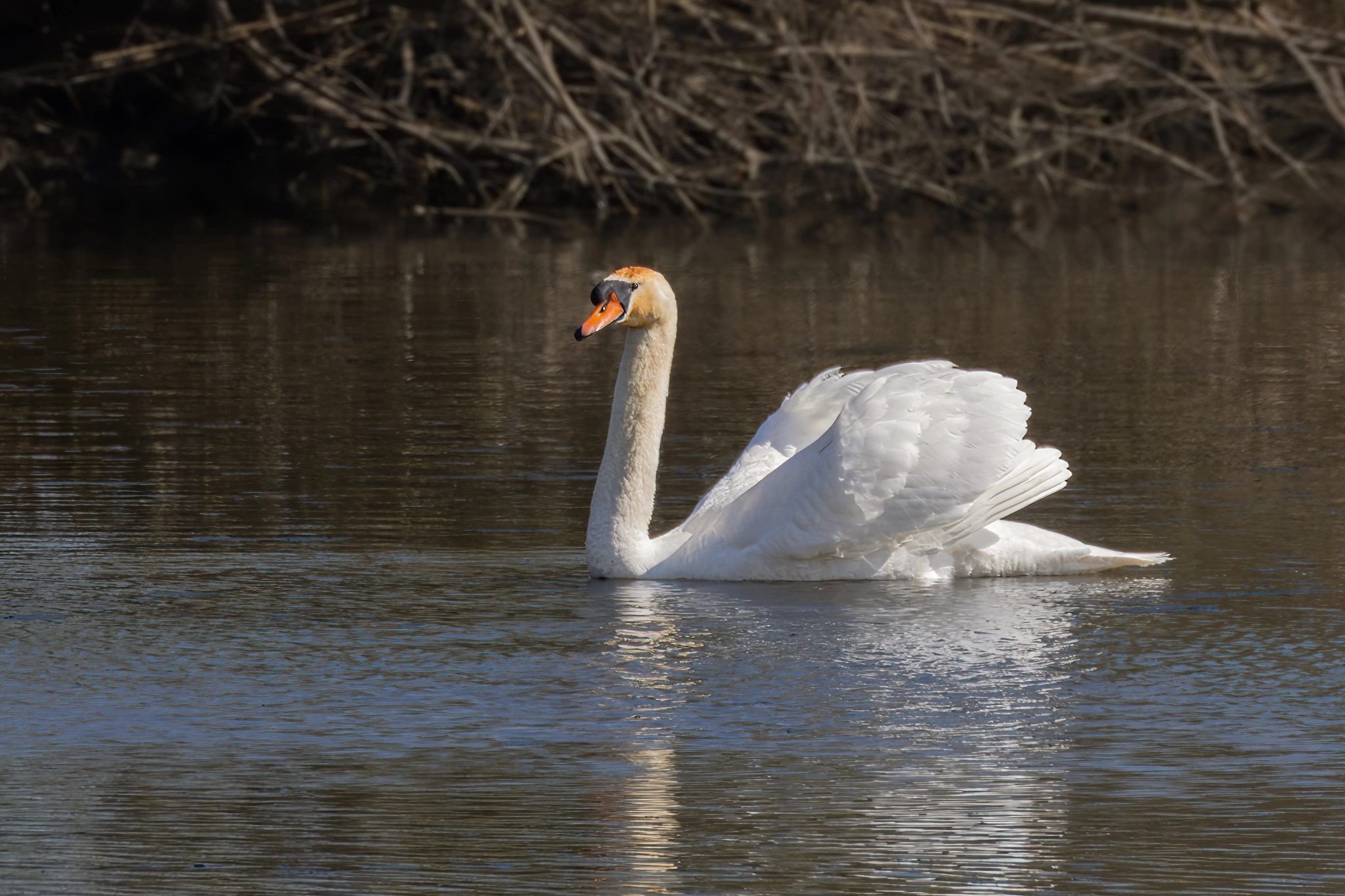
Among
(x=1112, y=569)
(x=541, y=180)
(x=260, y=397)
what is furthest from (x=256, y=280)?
(x=1112, y=569)

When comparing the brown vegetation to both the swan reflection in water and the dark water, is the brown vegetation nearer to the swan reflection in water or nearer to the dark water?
the dark water

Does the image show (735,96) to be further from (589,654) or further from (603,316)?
(589,654)

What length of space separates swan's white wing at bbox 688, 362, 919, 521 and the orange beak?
25.9 inches

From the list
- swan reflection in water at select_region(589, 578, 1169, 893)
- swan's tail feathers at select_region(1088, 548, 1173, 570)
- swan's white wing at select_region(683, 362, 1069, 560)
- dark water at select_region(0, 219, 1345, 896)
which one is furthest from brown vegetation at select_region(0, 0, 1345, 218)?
swan reflection in water at select_region(589, 578, 1169, 893)

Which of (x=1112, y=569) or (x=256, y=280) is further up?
(x=256, y=280)

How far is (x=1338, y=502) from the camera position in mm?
7754

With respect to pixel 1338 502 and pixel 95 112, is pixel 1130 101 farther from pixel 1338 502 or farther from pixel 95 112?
pixel 1338 502

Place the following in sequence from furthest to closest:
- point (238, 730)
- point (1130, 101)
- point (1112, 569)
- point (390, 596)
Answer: point (1130, 101), point (1112, 569), point (390, 596), point (238, 730)

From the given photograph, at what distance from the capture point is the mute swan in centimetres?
652

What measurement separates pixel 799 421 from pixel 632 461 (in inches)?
27.3

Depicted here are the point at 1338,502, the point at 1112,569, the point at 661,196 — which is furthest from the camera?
the point at 661,196

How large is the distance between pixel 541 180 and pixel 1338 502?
57.9 ft

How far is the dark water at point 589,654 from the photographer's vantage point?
4113 mm

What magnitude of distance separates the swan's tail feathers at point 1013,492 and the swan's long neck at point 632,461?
937 millimetres
